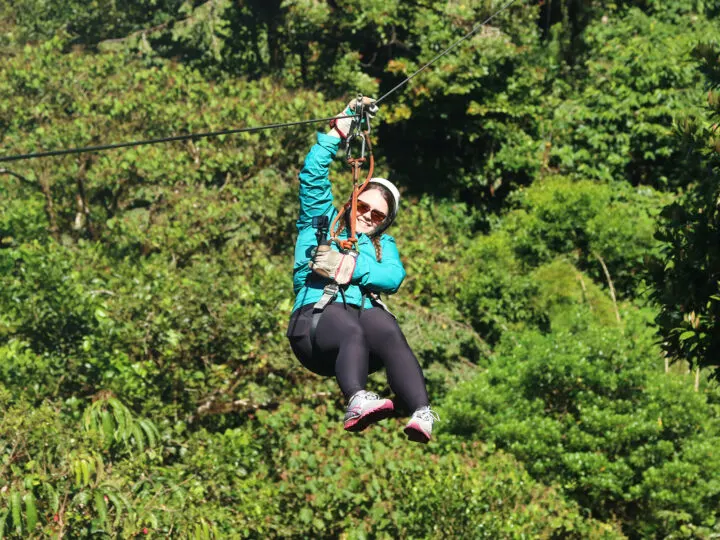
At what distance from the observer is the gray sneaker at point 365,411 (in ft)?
15.4

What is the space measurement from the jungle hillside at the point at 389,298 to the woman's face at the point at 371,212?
2341 mm

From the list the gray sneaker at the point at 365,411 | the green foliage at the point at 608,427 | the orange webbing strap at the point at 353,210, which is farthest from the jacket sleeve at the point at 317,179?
the green foliage at the point at 608,427

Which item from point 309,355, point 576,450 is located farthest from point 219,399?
point 309,355

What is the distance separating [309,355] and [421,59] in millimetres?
12757

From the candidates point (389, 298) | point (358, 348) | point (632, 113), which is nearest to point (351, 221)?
point (358, 348)

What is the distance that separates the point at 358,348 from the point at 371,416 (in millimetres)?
392

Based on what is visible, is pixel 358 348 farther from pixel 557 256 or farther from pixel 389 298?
pixel 557 256

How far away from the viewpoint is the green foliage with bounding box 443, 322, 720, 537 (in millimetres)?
11383

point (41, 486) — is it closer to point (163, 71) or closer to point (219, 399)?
point (219, 399)

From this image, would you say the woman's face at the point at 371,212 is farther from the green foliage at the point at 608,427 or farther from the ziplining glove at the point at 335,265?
the green foliage at the point at 608,427

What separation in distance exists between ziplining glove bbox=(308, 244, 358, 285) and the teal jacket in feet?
0.54

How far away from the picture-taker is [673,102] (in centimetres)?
1714

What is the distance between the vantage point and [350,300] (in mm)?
5191

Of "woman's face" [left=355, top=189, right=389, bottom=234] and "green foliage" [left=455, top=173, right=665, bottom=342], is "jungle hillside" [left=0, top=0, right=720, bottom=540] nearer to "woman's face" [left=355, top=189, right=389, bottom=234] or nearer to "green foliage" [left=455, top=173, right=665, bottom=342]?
"green foliage" [left=455, top=173, right=665, bottom=342]
